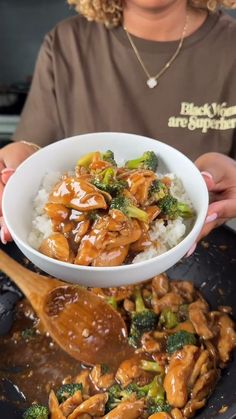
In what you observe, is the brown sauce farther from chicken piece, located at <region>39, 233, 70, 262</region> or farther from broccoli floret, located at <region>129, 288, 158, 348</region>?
chicken piece, located at <region>39, 233, 70, 262</region>

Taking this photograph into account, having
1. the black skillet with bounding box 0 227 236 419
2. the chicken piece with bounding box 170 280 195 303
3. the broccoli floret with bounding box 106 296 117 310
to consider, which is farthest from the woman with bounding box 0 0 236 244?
the broccoli floret with bounding box 106 296 117 310

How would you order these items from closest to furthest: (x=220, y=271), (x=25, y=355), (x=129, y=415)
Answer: (x=129, y=415) → (x=25, y=355) → (x=220, y=271)

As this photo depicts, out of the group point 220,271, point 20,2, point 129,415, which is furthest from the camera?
point 20,2

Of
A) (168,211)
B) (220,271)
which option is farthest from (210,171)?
(168,211)

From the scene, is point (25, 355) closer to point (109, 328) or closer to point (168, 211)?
point (109, 328)

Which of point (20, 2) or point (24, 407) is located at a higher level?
point (20, 2)

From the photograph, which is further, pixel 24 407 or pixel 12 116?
pixel 12 116

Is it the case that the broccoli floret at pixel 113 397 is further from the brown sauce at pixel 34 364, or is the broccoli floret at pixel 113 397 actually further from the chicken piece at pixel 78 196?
the chicken piece at pixel 78 196

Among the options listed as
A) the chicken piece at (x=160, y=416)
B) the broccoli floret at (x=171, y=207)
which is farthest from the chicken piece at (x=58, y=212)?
the chicken piece at (x=160, y=416)
